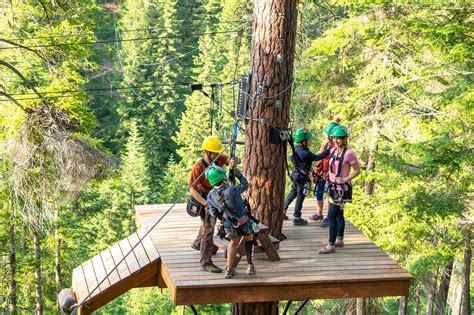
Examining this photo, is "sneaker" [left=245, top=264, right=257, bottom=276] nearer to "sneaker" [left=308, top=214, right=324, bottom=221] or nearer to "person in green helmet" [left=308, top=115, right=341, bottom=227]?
"person in green helmet" [left=308, top=115, right=341, bottom=227]

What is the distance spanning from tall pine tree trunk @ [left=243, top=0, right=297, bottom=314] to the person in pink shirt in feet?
2.12

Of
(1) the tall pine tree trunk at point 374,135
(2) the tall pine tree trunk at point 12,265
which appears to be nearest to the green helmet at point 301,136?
(1) the tall pine tree trunk at point 374,135

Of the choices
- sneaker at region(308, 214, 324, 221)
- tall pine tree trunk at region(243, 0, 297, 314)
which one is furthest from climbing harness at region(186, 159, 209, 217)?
sneaker at region(308, 214, 324, 221)

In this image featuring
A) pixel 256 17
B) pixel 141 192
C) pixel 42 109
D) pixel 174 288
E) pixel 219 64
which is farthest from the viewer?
pixel 219 64

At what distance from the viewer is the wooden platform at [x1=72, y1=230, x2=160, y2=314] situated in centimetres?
779

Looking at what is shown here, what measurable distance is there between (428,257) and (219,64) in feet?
148

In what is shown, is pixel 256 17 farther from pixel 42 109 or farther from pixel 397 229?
pixel 42 109

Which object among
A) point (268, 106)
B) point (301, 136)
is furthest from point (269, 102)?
point (301, 136)

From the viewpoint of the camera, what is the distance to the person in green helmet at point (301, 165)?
883 cm

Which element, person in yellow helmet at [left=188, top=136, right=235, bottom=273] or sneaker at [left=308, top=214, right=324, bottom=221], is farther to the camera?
sneaker at [left=308, top=214, right=324, bottom=221]

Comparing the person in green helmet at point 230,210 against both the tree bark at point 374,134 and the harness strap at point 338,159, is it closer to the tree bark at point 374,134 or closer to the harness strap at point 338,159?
the harness strap at point 338,159

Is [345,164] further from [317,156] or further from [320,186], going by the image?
[320,186]

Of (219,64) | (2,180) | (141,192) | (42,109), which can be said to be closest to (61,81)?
(42,109)

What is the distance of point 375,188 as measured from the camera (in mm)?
15922
